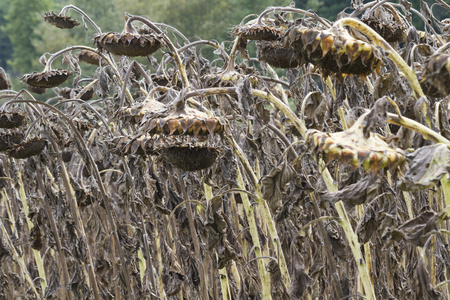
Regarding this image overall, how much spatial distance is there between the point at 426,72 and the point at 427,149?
0.15m

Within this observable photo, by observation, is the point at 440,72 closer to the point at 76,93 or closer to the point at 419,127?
the point at 419,127

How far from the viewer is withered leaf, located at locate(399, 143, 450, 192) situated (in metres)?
1.16

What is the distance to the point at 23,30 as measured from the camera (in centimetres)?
3734

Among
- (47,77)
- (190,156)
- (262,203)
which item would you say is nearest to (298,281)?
(262,203)

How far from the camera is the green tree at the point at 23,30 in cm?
3519

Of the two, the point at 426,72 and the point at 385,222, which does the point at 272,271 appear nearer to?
the point at 385,222

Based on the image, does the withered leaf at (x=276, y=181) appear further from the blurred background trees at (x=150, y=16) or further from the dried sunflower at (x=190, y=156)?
the blurred background trees at (x=150, y=16)

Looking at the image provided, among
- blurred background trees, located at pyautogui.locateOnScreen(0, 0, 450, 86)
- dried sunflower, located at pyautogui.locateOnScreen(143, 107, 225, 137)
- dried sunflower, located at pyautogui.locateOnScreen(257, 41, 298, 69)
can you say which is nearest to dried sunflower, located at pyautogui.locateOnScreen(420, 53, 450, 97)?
dried sunflower, located at pyautogui.locateOnScreen(143, 107, 225, 137)

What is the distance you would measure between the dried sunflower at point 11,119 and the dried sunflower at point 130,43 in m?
0.54

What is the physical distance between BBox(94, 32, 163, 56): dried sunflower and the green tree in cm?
3326

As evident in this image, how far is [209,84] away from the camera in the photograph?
2625 millimetres

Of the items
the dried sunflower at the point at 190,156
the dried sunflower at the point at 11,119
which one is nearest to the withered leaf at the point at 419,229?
the dried sunflower at the point at 190,156

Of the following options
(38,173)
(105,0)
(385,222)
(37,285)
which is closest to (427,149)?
(385,222)

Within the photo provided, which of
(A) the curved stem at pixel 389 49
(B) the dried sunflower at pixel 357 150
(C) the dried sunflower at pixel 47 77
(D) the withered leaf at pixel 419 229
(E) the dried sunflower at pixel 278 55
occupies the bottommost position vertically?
(D) the withered leaf at pixel 419 229
